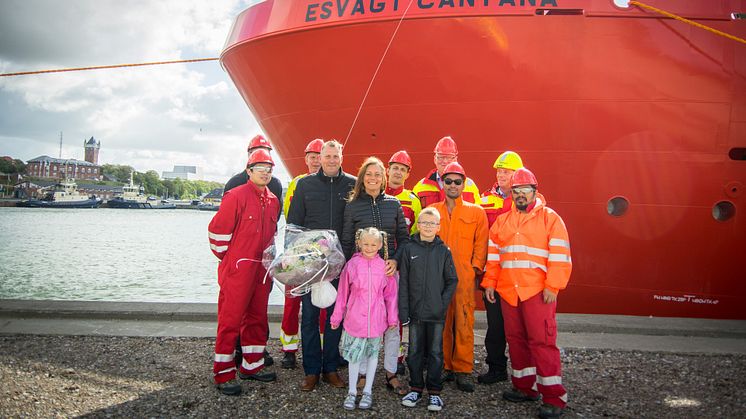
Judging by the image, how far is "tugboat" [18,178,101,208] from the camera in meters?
71.7

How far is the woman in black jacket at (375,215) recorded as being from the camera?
133 inches

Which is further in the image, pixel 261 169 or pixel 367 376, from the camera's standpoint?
pixel 261 169

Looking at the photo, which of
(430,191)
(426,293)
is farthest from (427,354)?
(430,191)

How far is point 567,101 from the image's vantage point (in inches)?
219

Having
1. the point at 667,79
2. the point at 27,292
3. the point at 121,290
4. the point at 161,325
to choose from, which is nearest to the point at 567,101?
the point at 667,79

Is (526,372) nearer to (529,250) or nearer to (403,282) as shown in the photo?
(529,250)

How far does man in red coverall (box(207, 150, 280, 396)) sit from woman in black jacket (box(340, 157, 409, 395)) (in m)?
0.63

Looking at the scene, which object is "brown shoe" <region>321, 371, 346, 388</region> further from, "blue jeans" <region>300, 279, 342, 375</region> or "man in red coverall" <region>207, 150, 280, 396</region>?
"man in red coverall" <region>207, 150, 280, 396</region>

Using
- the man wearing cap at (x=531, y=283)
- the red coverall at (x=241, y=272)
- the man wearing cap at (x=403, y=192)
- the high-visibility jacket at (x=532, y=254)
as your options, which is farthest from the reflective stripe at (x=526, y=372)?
the red coverall at (x=241, y=272)

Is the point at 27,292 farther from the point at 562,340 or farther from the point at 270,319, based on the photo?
the point at 562,340

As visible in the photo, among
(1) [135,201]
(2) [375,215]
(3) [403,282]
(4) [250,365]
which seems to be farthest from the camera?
(1) [135,201]

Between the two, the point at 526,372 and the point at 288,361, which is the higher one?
the point at 526,372

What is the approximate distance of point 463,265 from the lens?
3578 mm

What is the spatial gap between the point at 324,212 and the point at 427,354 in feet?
4.06
